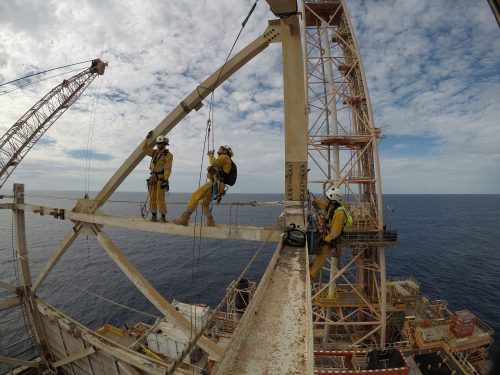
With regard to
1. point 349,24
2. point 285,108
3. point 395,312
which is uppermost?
point 349,24

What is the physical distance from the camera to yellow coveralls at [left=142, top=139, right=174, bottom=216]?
7863 millimetres

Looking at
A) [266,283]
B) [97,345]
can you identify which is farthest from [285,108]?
[97,345]

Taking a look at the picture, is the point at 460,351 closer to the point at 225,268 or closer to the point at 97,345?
the point at 97,345

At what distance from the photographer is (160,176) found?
310 inches

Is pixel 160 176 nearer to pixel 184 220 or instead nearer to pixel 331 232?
pixel 184 220

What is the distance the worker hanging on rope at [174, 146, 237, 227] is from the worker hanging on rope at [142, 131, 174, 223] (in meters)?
0.85

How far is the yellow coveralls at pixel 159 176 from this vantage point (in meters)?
7.86

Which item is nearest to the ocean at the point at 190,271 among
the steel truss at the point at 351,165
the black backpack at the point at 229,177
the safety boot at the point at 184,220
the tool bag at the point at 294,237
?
the steel truss at the point at 351,165

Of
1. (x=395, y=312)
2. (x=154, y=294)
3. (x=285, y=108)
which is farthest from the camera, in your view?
(x=395, y=312)

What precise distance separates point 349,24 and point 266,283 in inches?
814

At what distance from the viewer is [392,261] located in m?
50.4

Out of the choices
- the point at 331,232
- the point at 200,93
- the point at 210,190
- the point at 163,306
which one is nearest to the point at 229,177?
the point at 210,190

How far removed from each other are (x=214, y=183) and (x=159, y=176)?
71.4 inches

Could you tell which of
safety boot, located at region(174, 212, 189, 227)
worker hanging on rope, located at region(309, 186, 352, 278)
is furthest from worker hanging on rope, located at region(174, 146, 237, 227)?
worker hanging on rope, located at region(309, 186, 352, 278)
